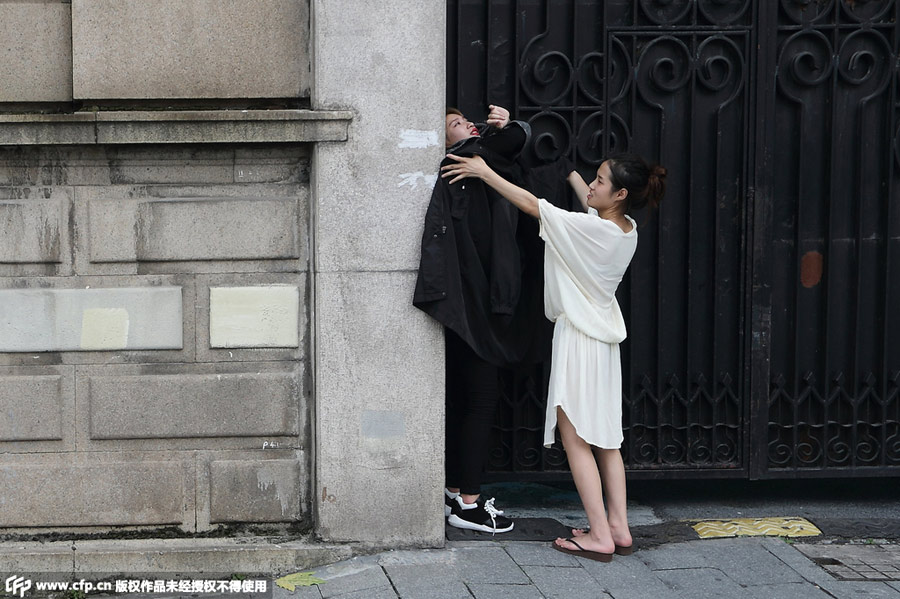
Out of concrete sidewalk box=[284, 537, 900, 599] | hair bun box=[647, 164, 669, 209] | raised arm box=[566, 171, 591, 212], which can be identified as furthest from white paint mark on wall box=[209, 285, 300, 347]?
hair bun box=[647, 164, 669, 209]

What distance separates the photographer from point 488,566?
16.0ft

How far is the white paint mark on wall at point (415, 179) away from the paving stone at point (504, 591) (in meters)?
1.81

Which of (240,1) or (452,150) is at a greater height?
(240,1)

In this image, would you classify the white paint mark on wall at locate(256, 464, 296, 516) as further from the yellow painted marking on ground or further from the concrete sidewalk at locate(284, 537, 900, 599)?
the yellow painted marking on ground

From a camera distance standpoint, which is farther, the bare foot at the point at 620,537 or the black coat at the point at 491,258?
the bare foot at the point at 620,537

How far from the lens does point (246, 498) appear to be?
5129 millimetres

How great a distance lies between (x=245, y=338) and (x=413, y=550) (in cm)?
127

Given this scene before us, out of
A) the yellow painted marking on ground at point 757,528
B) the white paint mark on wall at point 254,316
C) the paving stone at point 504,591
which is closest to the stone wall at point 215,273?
the white paint mark on wall at point 254,316

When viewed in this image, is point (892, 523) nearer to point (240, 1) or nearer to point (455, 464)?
point (455, 464)

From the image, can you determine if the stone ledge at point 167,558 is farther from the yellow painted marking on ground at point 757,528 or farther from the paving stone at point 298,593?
the yellow painted marking on ground at point 757,528

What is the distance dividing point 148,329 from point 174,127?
94 cm

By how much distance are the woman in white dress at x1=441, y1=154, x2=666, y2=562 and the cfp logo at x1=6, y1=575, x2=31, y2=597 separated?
95.6 inches

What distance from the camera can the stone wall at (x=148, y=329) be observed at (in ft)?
16.4

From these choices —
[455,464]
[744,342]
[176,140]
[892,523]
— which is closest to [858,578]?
[892,523]
